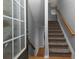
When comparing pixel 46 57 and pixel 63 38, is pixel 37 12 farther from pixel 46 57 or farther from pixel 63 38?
pixel 46 57

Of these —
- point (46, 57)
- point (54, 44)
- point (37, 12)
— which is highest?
point (37, 12)

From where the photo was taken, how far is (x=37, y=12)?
5426 mm

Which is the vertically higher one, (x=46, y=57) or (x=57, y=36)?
(x=57, y=36)

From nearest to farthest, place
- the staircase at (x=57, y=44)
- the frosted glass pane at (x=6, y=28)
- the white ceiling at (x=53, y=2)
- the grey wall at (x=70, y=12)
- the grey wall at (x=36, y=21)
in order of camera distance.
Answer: the frosted glass pane at (x=6, y=28)
the grey wall at (x=70, y=12)
the staircase at (x=57, y=44)
the grey wall at (x=36, y=21)
the white ceiling at (x=53, y=2)

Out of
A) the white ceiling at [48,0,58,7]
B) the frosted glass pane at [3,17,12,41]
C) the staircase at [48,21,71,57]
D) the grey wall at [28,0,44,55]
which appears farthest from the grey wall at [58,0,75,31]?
the white ceiling at [48,0,58,7]

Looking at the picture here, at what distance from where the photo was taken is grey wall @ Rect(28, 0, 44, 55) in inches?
196

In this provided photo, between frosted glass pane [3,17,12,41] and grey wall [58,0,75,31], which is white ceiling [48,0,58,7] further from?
frosted glass pane [3,17,12,41]

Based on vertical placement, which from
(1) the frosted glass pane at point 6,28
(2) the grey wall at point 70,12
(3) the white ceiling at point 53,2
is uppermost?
(3) the white ceiling at point 53,2

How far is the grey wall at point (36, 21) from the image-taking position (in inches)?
196

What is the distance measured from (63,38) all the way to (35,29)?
51.3 inches

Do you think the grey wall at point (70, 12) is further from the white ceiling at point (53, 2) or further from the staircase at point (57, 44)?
the white ceiling at point (53, 2)

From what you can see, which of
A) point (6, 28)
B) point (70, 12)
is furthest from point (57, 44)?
point (6, 28)

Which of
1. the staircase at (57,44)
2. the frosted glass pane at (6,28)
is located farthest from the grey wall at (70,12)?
the frosted glass pane at (6,28)
